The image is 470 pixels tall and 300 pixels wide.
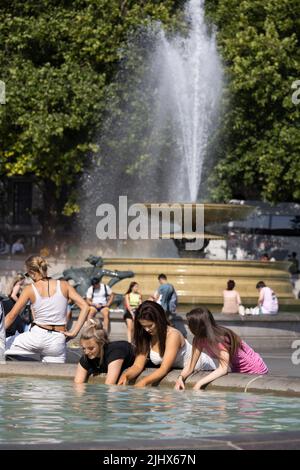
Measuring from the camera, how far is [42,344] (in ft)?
38.8

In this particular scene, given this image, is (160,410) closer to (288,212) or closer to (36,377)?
(36,377)

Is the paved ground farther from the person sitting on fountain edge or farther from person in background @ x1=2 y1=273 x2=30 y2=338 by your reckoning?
the person sitting on fountain edge

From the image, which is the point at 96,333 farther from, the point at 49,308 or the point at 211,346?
the point at 49,308

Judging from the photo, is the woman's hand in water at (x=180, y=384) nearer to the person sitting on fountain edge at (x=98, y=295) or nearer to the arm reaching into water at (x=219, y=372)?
the arm reaching into water at (x=219, y=372)

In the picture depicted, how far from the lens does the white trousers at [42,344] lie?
1181cm

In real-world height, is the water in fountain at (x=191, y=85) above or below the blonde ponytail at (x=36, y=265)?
above

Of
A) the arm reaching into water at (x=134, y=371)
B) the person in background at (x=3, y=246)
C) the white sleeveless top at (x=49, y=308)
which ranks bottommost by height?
the arm reaching into water at (x=134, y=371)

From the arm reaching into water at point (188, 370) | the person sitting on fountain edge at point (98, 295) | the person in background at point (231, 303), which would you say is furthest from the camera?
the person in background at point (231, 303)

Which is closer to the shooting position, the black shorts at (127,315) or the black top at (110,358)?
the black top at (110,358)

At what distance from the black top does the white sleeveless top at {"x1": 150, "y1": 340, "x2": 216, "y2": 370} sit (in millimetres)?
185

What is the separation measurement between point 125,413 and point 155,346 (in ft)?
5.35

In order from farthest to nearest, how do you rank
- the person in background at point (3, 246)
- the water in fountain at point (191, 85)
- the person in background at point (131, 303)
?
the person in background at point (3, 246), the water in fountain at point (191, 85), the person in background at point (131, 303)

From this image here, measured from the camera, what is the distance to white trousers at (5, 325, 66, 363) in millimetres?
11812

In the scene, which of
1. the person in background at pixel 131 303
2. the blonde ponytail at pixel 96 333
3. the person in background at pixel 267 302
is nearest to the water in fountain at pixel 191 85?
the person in background at pixel 267 302
